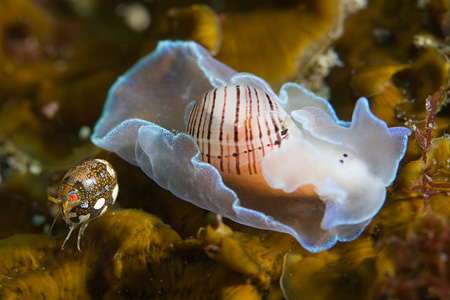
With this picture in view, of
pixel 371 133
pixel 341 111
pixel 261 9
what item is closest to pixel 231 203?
pixel 371 133

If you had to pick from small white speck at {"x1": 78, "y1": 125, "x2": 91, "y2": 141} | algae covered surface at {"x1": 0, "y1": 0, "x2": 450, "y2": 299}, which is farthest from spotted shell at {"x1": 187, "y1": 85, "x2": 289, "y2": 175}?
small white speck at {"x1": 78, "y1": 125, "x2": 91, "y2": 141}

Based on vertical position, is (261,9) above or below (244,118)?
above

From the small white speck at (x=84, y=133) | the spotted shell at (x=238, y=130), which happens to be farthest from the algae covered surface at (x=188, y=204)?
the spotted shell at (x=238, y=130)

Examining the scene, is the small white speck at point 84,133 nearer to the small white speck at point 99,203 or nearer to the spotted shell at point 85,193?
the spotted shell at point 85,193

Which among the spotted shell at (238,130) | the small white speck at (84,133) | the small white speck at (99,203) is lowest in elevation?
the small white speck at (84,133)

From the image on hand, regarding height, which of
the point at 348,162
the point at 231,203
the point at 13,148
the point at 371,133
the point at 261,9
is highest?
the point at 261,9

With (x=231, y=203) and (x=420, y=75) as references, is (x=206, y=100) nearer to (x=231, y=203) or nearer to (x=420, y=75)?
(x=231, y=203)

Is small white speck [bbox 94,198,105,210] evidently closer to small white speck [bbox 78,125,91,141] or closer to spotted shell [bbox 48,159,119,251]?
spotted shell [bbox 48,159,119,251]
